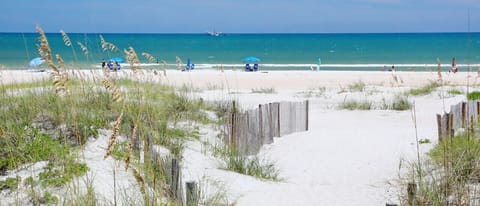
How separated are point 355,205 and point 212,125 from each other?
10.2ft

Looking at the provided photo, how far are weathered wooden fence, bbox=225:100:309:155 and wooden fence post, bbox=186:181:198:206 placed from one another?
7.63 ft

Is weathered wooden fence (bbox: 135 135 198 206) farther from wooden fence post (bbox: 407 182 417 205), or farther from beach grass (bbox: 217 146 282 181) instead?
wooden fence post (bbox: 407 182 417 205)

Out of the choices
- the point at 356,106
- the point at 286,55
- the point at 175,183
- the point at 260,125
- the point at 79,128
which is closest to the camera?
the point at 175,183

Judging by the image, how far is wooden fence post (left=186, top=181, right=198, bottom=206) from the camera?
397cm

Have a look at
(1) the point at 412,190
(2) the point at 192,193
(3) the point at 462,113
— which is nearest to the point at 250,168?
(2) the point at 192,193

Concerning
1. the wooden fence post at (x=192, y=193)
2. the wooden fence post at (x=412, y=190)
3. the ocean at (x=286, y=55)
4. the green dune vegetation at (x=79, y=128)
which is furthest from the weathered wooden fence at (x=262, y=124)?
the wooden fence post at (x=412, y=190)

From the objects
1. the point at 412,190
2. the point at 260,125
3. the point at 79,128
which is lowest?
the point at 412,190

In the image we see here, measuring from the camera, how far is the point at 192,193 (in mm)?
4000

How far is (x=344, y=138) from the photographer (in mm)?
8438

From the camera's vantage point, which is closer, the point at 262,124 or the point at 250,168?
the point at 250,168

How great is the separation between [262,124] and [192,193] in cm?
374

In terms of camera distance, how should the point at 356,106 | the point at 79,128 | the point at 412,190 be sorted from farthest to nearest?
the point at 356,106 → the point at 79,128 → the point at 412,190

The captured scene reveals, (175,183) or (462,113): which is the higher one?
(462,113)

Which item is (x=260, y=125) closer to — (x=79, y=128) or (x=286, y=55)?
(x=79, y=128)
